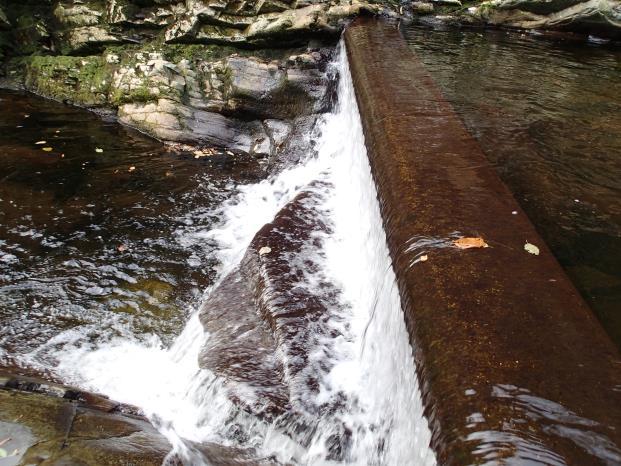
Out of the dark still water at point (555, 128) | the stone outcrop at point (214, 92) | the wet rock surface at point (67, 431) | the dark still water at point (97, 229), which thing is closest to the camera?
the wet rock surface at point (67, 431)

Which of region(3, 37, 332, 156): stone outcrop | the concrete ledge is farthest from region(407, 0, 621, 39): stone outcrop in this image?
the concrete ledge

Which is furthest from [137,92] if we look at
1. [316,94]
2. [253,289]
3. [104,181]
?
[253,289]

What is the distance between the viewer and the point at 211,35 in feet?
28.2

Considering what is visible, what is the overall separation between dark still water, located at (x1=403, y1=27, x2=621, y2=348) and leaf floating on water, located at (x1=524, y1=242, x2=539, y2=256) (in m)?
0.59

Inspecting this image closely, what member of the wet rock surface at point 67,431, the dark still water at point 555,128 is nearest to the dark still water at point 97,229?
the wet rock surface at point 67,431

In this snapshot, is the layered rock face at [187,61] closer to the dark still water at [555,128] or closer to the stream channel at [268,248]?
the stream channel at [268,248]

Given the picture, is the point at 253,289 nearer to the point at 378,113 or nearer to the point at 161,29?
the point at 378,113

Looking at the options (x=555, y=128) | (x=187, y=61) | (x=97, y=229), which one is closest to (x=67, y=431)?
(x=97, y=229)

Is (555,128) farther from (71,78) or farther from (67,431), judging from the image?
(71,78)

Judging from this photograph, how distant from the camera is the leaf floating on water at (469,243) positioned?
8.86 ft

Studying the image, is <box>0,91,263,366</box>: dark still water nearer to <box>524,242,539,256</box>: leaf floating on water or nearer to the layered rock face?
the layered rock face

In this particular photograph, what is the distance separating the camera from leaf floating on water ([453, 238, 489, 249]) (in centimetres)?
270

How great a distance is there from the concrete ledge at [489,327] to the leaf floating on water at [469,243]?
0.12ft

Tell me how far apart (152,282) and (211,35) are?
563cm
